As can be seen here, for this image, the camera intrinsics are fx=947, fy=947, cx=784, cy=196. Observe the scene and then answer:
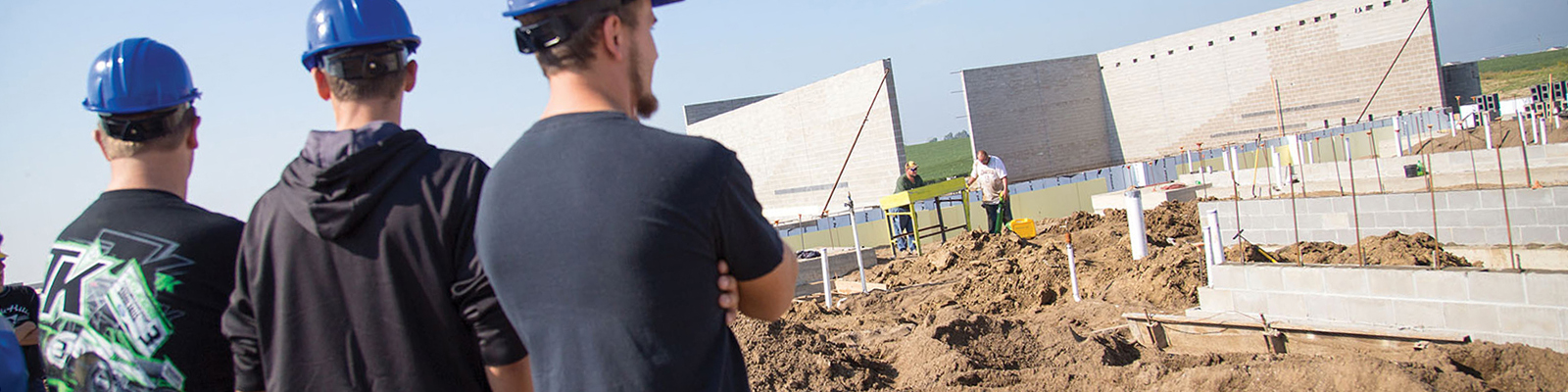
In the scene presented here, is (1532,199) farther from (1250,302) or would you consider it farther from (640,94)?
(640,94)

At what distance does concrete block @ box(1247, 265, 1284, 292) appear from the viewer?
588cm

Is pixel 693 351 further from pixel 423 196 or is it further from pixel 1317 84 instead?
pixel 1317 84

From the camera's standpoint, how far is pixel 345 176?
1627 millimetres

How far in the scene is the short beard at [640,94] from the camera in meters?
1.48

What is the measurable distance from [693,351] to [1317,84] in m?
32.2

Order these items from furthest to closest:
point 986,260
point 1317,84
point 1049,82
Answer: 1. point 1049,82
2. point 1317,84
3. point 986,260

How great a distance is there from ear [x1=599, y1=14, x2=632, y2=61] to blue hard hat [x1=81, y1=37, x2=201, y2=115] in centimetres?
132

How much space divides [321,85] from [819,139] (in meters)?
24.1

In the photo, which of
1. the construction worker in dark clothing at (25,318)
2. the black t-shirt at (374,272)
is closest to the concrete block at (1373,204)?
the black t-shirt at (374,272)

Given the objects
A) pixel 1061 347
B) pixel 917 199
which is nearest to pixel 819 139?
pixel 917 199

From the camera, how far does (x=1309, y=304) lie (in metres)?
5.73

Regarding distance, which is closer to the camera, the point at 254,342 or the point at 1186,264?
the point at 254,342

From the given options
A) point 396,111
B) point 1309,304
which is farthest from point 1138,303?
point 396,111

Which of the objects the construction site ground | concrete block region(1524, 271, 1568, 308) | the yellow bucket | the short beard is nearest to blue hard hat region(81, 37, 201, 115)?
the short beard
